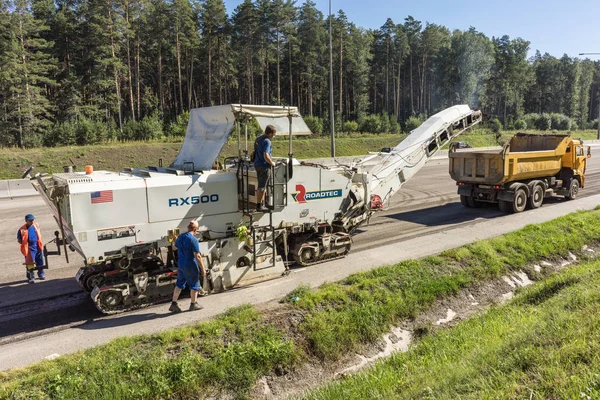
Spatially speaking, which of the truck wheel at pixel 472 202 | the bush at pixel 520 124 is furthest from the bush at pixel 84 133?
the bush at pixel 520 124

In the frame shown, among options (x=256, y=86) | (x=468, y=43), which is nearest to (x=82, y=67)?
(x=256, y=86)

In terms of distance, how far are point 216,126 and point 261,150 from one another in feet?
4.32

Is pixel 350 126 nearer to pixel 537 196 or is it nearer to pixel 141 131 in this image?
pixel 141 131

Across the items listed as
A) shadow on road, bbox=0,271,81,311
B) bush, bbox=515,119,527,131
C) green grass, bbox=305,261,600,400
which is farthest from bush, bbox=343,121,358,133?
green grass, bbox=305,261,600,400

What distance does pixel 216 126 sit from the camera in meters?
9.06

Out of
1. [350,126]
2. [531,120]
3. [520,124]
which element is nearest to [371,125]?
[350,126]

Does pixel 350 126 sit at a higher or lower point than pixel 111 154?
higher

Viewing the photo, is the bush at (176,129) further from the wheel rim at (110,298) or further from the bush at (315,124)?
the wheel rim at (110,298)

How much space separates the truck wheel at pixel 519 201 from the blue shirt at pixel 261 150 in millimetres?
10479

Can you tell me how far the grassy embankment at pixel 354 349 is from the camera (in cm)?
469

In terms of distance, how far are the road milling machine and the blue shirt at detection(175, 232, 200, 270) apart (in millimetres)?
594

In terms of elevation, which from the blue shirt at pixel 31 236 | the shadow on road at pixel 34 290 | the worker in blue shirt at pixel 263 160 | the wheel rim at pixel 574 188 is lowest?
the shadow on road at pixel 34 290

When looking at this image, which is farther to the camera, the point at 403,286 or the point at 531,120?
the point at 531,120

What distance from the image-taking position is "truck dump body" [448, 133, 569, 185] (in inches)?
588
